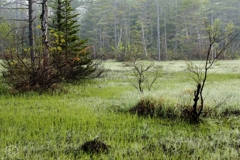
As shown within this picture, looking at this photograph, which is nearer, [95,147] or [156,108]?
[95,147]

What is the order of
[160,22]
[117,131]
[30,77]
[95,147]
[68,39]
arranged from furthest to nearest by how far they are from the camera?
[160,22] < [68,39] < [30,77] < [117,131] < [95,147]

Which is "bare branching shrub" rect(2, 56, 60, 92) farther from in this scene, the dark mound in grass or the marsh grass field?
the dark mound in grass

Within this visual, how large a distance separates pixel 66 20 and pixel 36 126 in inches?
328

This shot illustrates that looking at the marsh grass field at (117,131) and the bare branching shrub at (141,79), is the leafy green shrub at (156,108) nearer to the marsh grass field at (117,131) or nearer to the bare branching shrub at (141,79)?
the marsh grass field at (117,131)

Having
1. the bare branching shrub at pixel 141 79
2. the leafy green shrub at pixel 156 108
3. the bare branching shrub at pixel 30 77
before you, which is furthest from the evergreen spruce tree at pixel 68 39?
the leafy green shrub at pixel 156 108

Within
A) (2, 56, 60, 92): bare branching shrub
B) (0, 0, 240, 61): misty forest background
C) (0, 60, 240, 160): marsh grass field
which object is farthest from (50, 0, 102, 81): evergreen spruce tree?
(0, 0, 240, 61): misty forest background

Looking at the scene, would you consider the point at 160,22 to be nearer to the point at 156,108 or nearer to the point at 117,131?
the point at 156,108

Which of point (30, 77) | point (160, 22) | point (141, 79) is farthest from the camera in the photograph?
point (160, 22)

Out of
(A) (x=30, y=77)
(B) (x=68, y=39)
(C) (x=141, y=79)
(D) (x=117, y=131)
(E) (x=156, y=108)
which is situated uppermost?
(B) (x=68, y=39)

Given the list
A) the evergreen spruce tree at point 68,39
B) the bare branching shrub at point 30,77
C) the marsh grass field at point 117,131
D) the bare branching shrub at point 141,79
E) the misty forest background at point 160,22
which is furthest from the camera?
the misty forest background at point 160,22

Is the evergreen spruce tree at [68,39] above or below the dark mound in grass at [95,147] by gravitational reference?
above

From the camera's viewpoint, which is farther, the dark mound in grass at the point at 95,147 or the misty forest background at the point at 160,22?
the misty forest background at the point at 160,22

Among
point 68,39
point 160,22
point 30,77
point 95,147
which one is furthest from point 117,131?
point 160,22

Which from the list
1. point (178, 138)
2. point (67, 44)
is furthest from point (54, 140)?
point (67, 44)
